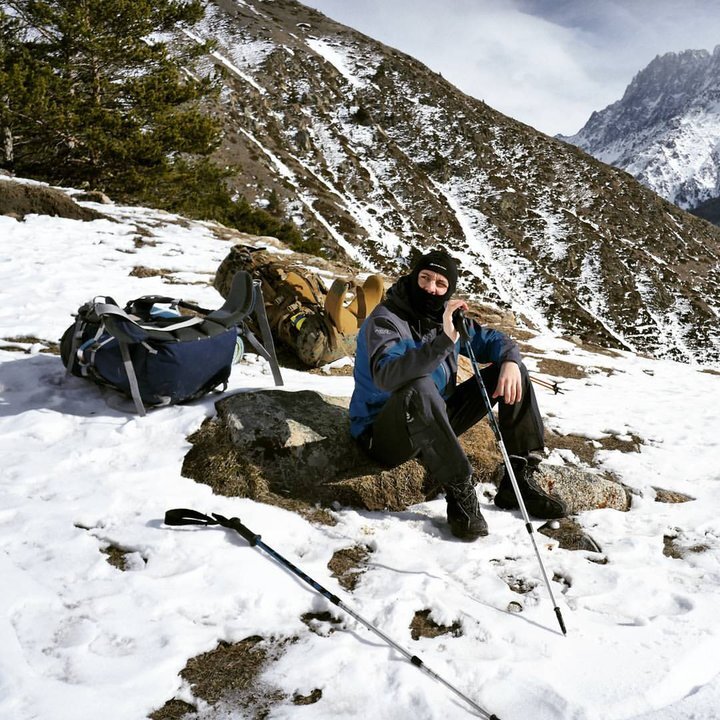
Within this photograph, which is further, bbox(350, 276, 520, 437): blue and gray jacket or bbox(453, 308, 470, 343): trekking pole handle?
bbox(453, 308, 470, 343): trekking pole handle

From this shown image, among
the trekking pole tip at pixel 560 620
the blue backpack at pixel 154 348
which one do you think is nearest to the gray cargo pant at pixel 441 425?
the trekking pole tip at pixel 560 620

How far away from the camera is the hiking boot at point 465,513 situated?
147 inches

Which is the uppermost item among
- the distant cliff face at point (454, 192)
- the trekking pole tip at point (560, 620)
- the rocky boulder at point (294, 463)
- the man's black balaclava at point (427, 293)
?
the distant cliff face at point (454, 192)

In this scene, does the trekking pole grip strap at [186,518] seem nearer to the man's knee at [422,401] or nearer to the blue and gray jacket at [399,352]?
the blue and gray jacket at [399,352]

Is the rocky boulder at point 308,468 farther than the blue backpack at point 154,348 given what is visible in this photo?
No

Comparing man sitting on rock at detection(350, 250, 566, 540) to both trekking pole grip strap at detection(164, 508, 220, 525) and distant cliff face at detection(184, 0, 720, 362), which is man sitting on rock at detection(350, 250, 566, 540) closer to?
trekking pole grip strap at detection(164, 508, 220, 525)

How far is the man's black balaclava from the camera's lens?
4.05 m

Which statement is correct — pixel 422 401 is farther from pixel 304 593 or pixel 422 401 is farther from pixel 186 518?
pixel 186 518

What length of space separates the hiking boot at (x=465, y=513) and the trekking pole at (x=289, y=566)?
1128 millimetres

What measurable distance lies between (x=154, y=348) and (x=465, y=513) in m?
2.75

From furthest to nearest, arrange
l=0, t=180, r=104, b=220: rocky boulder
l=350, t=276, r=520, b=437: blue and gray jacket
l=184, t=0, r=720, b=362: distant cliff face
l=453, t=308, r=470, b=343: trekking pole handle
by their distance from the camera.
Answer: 1. l=184, t=0, r=720, b=362: distant cliff face
2. l=0, t=180, r=104, b=220: rocky boulder
3. l=453, t=308, r=470, b=343: trekking pole handle
4. l=350, t=276, r=520, b=437: blue and gray jacket

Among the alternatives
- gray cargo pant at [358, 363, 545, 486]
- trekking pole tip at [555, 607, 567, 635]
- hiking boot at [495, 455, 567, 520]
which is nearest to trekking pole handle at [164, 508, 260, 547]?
gray cargo pant at [358, 363, 545, 486]

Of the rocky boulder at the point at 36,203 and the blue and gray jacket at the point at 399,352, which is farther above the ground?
the blue and gray jacket at the point at 399,352

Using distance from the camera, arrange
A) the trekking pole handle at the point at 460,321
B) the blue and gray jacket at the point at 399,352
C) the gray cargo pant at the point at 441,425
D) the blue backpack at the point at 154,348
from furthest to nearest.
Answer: the blue backpack at the point at 154,348 → the trekking pole handle at the point at 460,321 → the gray cargo pant at the point at 441,425 → the blue and gray jacket at the point at 399,352
